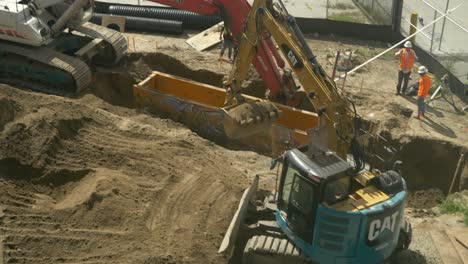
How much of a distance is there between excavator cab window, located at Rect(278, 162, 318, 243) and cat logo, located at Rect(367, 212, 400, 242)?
2.85 ft

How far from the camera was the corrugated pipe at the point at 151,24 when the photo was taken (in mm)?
20688

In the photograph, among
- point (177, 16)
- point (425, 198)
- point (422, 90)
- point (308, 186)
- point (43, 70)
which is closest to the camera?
point (308, 186)

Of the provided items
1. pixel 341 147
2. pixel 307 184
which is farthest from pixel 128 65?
pixel 307 184

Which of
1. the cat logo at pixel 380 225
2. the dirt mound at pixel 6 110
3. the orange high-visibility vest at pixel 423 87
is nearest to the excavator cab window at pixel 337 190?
the cat logo at pixel 380 225

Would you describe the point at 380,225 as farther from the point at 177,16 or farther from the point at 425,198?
the point at 177,16

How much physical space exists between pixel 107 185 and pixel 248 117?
Result: 10.3 ft

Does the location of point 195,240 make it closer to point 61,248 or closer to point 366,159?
point 61,248

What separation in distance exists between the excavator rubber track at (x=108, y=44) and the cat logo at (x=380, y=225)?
32.5 ft

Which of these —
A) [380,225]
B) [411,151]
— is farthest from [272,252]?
[411,151]

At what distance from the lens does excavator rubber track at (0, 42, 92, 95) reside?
15.9m

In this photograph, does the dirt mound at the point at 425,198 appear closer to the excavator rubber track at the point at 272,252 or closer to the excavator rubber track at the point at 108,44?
the excavator rubber track at the point at 272,252

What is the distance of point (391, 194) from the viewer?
1016 cm

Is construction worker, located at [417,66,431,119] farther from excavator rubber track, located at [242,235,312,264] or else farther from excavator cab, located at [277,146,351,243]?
excavator rubber track, located at [242,235,312,264]

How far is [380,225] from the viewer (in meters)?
9.80
